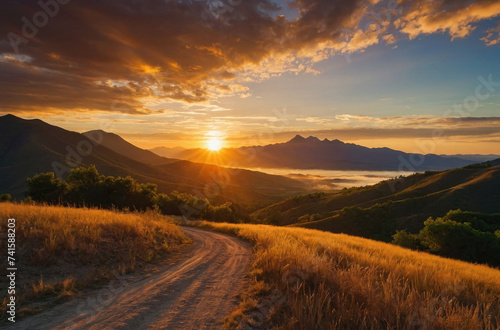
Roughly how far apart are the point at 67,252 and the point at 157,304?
4825mm

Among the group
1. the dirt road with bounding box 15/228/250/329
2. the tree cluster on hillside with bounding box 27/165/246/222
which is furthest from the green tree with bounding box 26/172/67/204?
the dirt road with bounding box 15/228/250/329

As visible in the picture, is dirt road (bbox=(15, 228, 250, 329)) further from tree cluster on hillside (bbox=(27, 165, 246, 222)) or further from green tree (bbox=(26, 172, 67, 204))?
green tree (bbox=(26, 172, 67, 204))

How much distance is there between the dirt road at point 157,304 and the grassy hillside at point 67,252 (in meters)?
0.78

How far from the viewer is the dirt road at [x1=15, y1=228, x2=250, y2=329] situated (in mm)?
5340

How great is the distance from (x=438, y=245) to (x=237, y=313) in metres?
39.1

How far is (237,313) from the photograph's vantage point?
5887mm

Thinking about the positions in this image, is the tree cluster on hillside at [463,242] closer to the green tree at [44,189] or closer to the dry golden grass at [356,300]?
the dry golden grass at [356,300]

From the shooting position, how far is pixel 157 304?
6383 mm

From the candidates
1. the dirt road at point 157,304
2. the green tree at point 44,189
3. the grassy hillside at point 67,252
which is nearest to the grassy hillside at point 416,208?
the green tree at point 44,189

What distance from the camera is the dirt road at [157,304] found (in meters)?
5.34

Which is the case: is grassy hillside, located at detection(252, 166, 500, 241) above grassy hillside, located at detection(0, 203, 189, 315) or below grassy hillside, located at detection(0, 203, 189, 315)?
below

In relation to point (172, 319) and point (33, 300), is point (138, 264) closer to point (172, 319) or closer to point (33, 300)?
point (33, 300)

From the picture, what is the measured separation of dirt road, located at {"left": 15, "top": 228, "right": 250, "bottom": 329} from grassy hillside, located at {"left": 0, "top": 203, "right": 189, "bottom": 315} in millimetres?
783

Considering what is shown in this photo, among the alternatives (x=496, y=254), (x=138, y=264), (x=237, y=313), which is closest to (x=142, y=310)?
(x=237, y=313)
